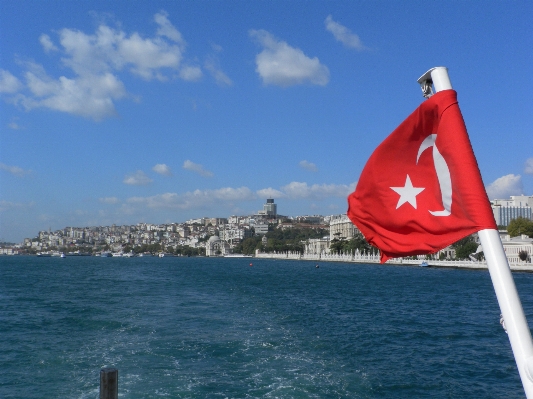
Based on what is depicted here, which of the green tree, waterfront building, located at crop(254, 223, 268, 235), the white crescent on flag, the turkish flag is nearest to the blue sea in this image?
the turkish flag

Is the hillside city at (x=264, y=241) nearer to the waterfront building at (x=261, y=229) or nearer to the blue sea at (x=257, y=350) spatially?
the waterfront building at (x=261, y=229)

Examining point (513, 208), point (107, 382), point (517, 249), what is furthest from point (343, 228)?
point (107, 382)

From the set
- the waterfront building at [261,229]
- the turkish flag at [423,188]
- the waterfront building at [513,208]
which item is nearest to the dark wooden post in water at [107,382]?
the turkish flag at [423,188]

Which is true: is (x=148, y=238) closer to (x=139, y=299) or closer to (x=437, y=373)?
(x=139, y=299)

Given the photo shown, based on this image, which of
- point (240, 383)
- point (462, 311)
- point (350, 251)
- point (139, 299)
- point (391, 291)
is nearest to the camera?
point (240, 383)

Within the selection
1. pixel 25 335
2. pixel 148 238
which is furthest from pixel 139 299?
pixel 148 238

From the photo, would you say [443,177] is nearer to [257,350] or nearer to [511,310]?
[511,310]
